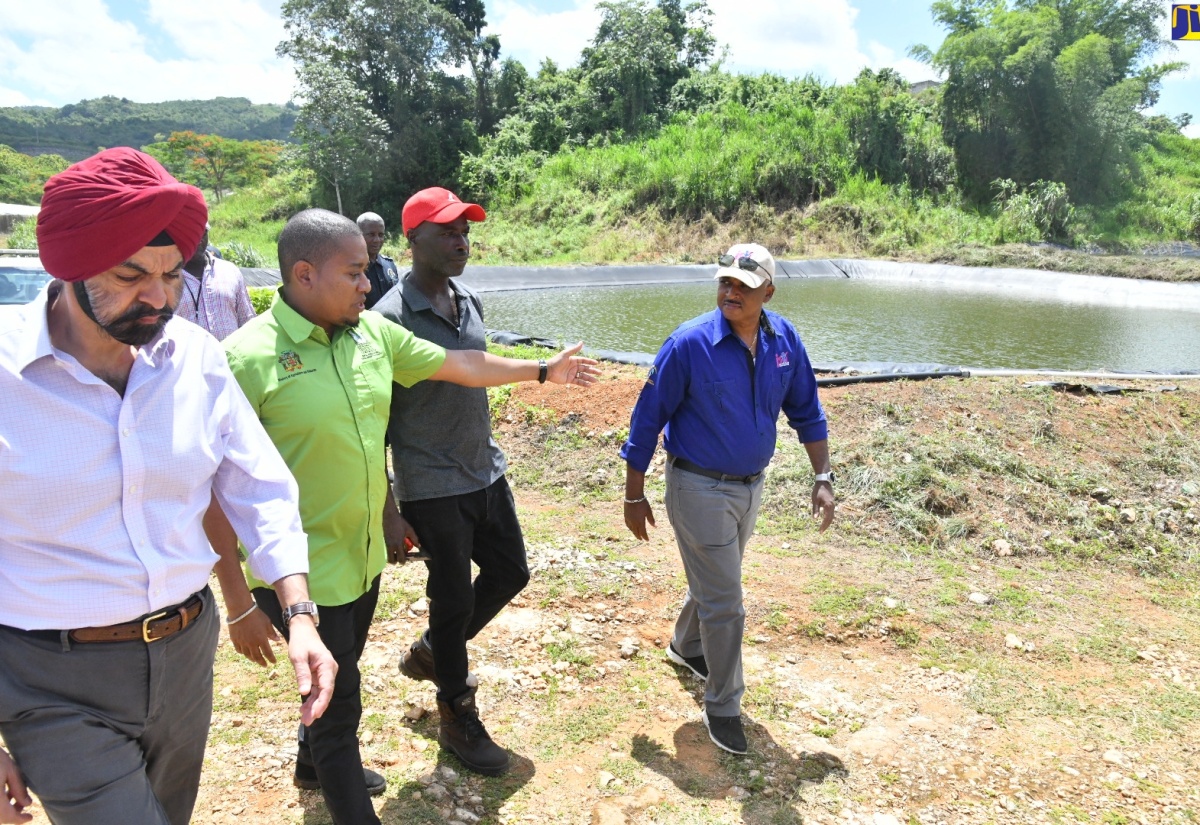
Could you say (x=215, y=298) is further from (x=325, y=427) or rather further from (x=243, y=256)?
(x=243, y=256)

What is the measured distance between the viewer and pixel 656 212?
83.4 ft

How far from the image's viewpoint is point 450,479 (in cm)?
289

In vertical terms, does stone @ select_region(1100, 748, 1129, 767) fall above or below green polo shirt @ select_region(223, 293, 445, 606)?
below

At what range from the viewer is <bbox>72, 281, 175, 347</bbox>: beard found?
1.60 m

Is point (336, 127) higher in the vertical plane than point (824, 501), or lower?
higher

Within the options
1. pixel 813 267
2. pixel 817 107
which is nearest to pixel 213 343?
pixel 813 267

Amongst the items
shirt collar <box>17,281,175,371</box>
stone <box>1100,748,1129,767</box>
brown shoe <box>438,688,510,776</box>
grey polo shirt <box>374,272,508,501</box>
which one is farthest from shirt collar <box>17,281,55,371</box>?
stone <box>1100,748,1129,767</box>

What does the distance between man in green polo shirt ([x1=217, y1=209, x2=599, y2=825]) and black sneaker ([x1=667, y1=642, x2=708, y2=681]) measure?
158 centimetres

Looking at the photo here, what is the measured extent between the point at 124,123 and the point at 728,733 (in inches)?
4440

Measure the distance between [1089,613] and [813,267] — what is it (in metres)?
16.5

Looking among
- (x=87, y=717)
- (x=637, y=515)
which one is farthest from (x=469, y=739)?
(x=87, y=717)

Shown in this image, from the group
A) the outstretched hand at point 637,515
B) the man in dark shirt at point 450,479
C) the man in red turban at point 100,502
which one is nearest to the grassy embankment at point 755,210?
the outstretched hand at point 637,515

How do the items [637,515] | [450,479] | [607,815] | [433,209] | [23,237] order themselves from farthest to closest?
1. [23,237]
2. [637,515]
3. [433,209]
4. [450,479]
5. [607,815]

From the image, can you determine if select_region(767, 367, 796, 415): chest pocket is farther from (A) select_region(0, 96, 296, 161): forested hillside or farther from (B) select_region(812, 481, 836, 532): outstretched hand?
(A) select_region(0, 96, 296, 161): forested hillside
